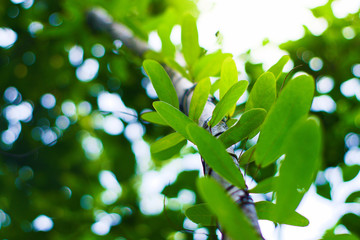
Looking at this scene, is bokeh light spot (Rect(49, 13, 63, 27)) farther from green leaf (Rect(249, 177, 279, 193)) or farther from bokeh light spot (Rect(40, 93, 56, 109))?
green leaf (Rect(249, 177, 279, 193))

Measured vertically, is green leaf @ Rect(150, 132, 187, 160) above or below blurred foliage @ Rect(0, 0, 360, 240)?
below

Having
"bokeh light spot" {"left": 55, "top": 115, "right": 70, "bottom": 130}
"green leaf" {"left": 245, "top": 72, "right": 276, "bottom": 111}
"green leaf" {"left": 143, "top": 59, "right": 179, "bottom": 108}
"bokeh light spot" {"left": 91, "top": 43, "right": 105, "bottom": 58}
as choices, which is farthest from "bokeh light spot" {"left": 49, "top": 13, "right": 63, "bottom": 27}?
"green leaf" {"left": 245, "top": 72, "right": 276, "bottom": 111}

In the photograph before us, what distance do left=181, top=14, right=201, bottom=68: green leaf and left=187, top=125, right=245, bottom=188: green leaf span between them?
37 centimetres

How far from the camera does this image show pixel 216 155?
0.31m

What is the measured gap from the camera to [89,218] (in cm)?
126

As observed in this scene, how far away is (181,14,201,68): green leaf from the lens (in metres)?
0.62

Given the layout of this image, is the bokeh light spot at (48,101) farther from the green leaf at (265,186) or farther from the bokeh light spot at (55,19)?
the green leaf at (265,186)

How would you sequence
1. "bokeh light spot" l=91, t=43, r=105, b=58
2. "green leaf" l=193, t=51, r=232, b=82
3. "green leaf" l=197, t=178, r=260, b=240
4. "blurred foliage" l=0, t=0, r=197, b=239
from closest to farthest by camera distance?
"green leaf" l=197, t=178, r=260, b=240 < "green leaf" l=193, t=51, r=232, b=82 < "blurred foliage" l=0, t=0, r=197, b=239 < "bokeh light spot" l=91, t=43, r=105, b=58

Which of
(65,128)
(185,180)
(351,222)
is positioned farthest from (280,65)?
(65,128)

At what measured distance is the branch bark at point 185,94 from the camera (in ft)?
1.01

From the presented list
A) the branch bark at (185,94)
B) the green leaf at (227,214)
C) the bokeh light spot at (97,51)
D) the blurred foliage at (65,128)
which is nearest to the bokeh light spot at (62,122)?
the blurred foliage at (65,128)

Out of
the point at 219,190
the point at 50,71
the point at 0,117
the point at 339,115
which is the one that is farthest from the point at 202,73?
the point at 0,117

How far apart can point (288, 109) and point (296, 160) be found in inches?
2.5

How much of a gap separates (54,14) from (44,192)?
0.99 m
